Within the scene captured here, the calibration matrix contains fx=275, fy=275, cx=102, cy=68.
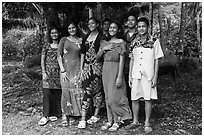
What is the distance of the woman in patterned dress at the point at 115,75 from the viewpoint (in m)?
3.51

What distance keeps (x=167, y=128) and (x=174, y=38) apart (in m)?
9.47

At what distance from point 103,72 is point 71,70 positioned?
0.50 meters

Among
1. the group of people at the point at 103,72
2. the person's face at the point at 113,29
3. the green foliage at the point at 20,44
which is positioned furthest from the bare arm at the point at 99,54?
the green foliage at the point at 20,44

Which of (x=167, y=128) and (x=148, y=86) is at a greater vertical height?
(x=148, y=86)

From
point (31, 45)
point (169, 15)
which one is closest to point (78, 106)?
point (31, 45)

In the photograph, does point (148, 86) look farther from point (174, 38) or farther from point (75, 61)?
point (174, 38)

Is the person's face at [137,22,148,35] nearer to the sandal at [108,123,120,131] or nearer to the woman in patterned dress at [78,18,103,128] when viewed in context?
the woman in patterned dress at [78,18,103,128]

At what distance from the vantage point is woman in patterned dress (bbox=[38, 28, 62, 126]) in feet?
12.8

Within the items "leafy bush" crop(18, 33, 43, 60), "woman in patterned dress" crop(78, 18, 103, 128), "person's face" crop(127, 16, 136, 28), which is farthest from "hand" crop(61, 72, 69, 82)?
"leafy bush" crop(18, 33, 43, 60)

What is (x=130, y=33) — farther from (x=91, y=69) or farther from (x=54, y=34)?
(x=54, y=34)

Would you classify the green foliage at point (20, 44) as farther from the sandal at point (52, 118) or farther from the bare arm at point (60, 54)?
the bare arm at point (60, 54)

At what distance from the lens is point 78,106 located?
3.93m

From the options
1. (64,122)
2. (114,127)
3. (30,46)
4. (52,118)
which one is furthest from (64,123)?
(30,46)

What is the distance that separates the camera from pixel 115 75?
3.55 m
